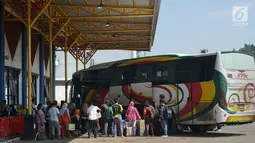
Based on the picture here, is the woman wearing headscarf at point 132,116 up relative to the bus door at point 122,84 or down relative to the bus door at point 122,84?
down

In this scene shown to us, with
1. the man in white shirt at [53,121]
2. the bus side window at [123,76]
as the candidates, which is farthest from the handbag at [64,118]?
the bus side window at [123,76]

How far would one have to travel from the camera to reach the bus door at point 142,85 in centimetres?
1991

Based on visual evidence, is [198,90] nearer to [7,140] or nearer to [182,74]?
[182,74]

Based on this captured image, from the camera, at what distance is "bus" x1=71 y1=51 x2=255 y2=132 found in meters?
17.1

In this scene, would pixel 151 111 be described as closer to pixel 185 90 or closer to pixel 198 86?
pixel 185 90

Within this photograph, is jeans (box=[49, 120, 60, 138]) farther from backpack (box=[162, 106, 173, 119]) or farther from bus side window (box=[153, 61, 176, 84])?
bus side window (box=[153, 61, 176, 84])

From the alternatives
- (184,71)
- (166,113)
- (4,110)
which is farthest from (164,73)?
(4,110)

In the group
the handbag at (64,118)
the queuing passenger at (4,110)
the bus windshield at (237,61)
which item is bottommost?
the handbag at (64,118)

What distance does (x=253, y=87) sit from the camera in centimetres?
1803

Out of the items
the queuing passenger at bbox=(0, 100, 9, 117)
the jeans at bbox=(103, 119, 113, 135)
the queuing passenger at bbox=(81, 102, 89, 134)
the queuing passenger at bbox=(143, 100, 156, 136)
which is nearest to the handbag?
the queuing passenger at bbox=(81, 102, 89, 134)

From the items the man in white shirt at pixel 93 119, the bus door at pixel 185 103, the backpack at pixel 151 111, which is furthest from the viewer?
the man in white shirt at pixel 93 119

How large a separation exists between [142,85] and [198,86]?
3.40 metres

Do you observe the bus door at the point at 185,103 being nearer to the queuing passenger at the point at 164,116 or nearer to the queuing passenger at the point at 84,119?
the queuing passenger at the point at 164,116

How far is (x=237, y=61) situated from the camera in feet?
57.8
